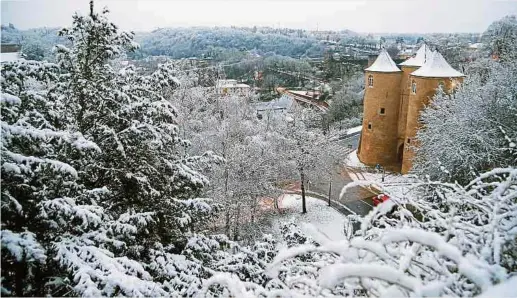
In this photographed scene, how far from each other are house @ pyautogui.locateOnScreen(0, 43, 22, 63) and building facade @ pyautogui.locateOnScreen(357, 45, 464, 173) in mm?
17223

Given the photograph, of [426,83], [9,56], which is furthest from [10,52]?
[426,83]

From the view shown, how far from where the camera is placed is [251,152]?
1809 centimetres

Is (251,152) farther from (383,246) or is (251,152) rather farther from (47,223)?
(383,246)

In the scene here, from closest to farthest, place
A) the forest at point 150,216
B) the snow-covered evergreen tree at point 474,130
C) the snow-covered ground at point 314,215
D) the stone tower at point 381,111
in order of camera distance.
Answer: the forest at point 150,216, the snow-covered evergreen tree at point 474,130, the snow-covered ground at point 314,215, the stone tower at point 381,111

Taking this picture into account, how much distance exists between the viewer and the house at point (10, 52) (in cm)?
511

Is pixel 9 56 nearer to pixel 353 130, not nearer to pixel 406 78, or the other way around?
pixel 406 78

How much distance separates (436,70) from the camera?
757 inches

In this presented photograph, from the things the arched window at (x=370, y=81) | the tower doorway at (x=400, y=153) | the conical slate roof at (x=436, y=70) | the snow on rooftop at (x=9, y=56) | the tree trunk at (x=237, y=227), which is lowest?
the tree trunk at (x=237, y=227)

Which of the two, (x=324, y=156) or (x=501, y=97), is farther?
(x=324, y=156)

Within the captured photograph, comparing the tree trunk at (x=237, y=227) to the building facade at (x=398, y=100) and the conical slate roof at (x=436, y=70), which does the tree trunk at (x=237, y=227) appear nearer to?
the building facade at (x=398, y=100)

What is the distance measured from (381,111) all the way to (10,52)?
19224 mm

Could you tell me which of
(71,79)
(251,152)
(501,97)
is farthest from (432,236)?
(251,152)

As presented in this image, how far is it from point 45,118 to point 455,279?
16.0ft

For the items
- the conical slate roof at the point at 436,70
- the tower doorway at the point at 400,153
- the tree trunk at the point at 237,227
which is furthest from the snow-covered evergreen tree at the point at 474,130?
the tower doorway at the point at 400,153
